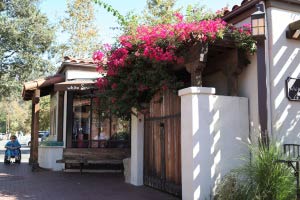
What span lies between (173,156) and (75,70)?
8.07 m

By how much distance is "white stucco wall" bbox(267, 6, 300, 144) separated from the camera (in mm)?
6676

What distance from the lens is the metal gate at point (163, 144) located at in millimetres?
7609

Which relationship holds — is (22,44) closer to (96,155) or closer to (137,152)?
(96,155)

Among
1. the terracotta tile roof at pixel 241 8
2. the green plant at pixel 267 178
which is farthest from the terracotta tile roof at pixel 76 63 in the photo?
the green plant at pixel 267 178

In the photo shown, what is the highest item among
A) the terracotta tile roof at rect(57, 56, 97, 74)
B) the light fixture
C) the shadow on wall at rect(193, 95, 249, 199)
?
the terracotta tile roof at rect(57, 56, 97, 74)

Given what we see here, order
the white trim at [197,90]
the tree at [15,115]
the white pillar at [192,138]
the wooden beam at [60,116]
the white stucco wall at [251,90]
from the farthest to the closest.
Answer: the tree at [15,115], the wooden beam at [60,116], the white stucco wall at [251,90], the white trim at [197,90], the white pillar at [192,138]

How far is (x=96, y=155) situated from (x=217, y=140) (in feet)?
23.9

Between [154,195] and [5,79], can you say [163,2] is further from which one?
[154,195]

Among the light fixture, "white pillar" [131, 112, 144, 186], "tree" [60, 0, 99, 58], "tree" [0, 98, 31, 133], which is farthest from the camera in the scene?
"tree" [0, 98, 31, 133]

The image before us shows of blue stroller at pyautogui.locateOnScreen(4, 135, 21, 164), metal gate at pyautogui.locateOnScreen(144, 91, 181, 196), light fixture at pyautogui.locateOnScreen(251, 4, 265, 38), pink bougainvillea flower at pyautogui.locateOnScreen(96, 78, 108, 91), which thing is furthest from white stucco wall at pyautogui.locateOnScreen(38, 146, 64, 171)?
light fixture at pyautogui.locateOnScreen(251, 4, 265, 38)

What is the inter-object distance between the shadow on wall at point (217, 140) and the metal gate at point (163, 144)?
43.7 inches

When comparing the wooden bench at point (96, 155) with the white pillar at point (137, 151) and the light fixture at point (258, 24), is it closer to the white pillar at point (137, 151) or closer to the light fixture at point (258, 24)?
the white pillar at point (137, 151)

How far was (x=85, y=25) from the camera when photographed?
84.8 ft

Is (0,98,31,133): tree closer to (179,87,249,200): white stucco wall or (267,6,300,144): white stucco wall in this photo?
(179,87,249,200): white stucco wall
